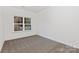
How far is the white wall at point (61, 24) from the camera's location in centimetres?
310

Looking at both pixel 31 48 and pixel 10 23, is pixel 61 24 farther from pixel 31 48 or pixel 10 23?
pixel 10 23

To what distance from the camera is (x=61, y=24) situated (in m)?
3.77

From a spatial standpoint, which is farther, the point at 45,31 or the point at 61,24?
the point at 45,31

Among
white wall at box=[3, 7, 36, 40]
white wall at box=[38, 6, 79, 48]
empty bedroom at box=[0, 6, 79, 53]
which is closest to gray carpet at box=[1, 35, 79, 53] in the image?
empty bedroom at box=[0, 6, 79, 53]

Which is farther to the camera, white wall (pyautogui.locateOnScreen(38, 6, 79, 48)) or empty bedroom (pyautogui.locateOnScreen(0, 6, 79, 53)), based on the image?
white wall (pyautogui.locateOnScreen(38, 6, 79, 48))

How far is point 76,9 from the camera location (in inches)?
118

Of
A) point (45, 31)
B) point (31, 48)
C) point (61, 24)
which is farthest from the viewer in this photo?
point (45, 31)

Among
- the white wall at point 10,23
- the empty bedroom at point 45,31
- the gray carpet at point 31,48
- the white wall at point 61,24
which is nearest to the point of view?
the gray carpet at point 31,48

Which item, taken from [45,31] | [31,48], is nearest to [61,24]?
[45,31]

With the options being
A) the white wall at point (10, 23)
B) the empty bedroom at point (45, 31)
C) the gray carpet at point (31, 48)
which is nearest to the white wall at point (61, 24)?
the empty bedroom at point (45, 31)

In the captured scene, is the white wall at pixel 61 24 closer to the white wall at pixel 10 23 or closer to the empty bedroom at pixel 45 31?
the empty bedroom at pixel 45 31

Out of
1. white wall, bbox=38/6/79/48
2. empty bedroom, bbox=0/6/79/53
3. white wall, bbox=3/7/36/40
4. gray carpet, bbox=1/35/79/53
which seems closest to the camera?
gray carpet, bbox=1/35/79/53

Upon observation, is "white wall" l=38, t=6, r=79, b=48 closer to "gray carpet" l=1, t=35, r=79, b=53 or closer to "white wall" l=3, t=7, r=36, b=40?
"gray carpet" l=1, t=35, r=79, b=53

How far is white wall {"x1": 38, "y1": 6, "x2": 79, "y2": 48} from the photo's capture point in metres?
3.10
